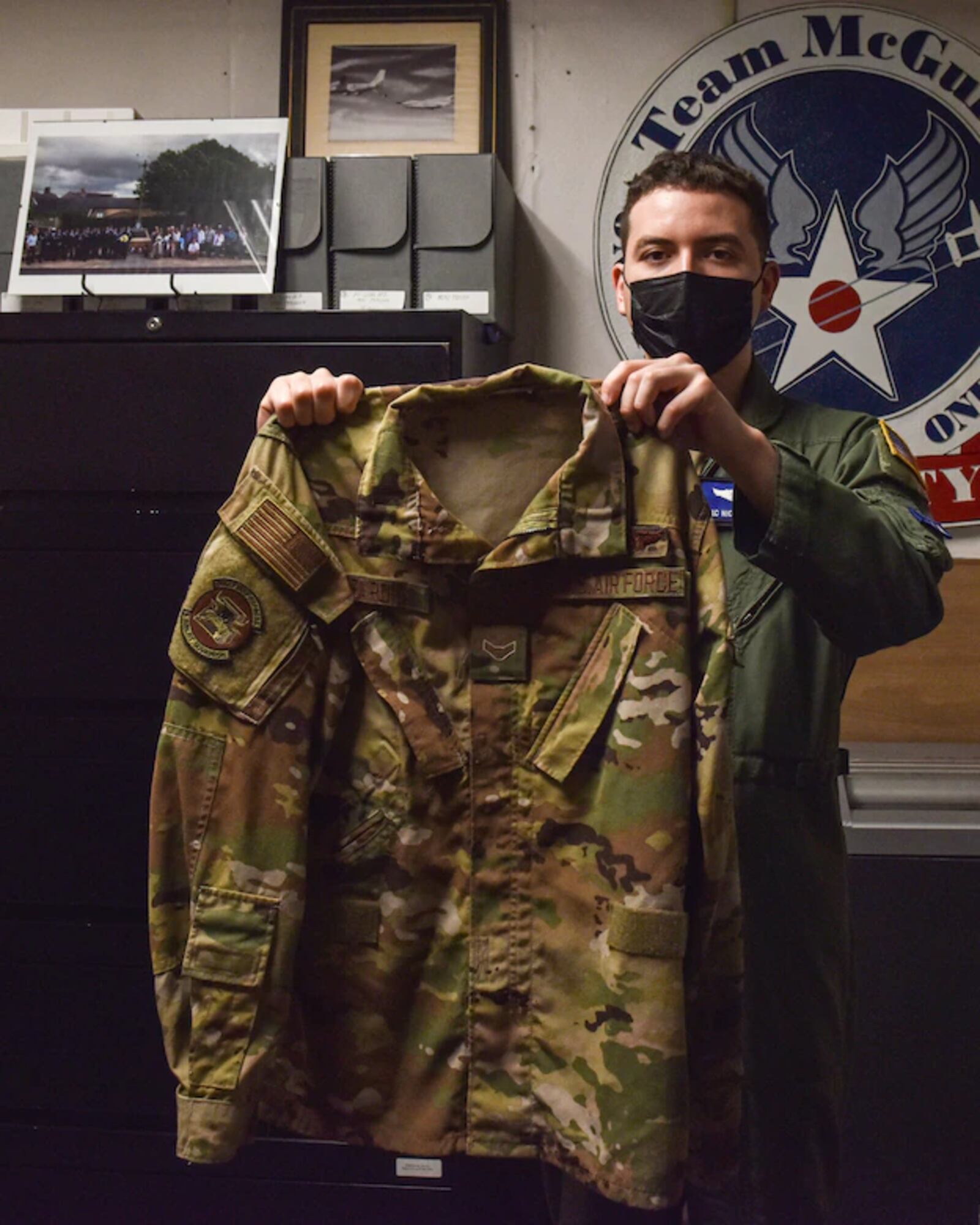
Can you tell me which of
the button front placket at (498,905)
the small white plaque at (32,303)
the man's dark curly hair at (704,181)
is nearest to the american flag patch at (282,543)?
the button front placket at (498,905)

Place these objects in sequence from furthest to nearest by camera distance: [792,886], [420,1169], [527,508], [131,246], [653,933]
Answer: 1. [131,246]
2. [420,1169]
3. [792,886]
4. [527,508]
5. [653,933]

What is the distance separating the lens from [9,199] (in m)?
1.97

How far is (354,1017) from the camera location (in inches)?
43.7

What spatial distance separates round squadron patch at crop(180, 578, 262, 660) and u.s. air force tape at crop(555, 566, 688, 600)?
1.01ft

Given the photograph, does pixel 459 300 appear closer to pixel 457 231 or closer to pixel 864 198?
pixel 457 231

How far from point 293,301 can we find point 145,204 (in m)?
0.30

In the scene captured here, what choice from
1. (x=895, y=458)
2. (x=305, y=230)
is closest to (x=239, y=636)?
(x=895, y=458)

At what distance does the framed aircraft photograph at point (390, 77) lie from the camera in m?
2.27

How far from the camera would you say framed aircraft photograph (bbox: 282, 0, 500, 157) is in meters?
2.27

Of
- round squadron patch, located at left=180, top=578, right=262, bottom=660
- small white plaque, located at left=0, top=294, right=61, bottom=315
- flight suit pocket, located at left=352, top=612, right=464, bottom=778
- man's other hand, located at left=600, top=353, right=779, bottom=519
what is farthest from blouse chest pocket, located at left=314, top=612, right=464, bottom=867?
small white plaque, located at left=0, top=294, right=61, bottom=315

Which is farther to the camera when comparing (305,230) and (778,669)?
(305,230)

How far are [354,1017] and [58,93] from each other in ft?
7.00

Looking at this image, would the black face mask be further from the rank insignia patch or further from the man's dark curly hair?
the rank insignia patch

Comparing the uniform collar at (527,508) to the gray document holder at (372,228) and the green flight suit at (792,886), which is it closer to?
the green flight suit at (792,886)
